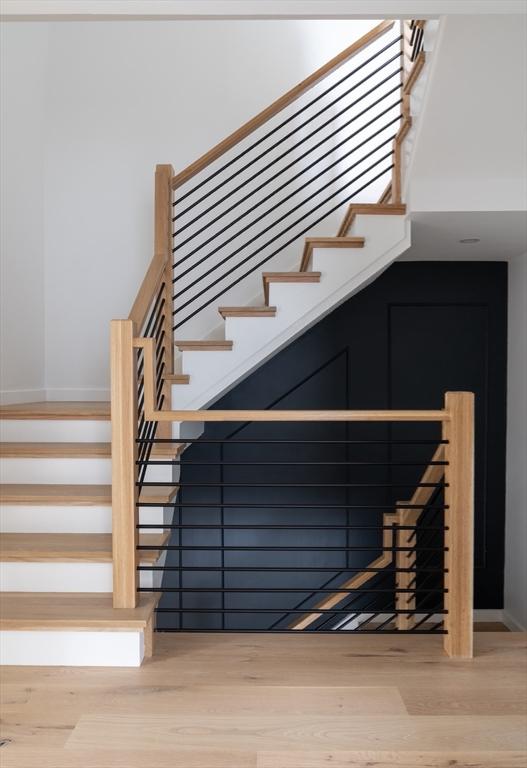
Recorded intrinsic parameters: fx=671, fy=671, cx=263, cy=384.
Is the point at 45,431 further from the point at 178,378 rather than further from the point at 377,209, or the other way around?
the point at 377,209

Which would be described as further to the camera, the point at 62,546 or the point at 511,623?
the point at 511,623

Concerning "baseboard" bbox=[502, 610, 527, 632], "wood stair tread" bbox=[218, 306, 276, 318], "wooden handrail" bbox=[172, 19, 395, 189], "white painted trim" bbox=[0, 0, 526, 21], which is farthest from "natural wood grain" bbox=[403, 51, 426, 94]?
"baseboard" bbox=[502, 610, 527, 632]

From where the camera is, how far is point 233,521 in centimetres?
505

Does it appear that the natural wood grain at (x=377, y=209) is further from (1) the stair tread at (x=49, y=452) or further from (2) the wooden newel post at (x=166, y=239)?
(1) the stair tread at (x=49, y=452)

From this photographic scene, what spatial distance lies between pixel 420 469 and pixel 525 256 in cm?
174

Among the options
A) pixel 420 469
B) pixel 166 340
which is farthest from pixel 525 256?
pixel 166 340

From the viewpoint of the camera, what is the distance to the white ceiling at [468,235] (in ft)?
11.9

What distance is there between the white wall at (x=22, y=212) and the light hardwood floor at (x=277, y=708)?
8.58 feet

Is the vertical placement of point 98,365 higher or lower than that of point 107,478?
higher

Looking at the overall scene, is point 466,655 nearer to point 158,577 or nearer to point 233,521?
point 158,577

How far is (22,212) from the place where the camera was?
15.1 ft

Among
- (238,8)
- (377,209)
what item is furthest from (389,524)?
(238,8)

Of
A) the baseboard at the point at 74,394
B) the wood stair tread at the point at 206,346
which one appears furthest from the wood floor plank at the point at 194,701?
the baseboard at the point at 74,394

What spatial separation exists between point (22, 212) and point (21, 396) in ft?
4.15
